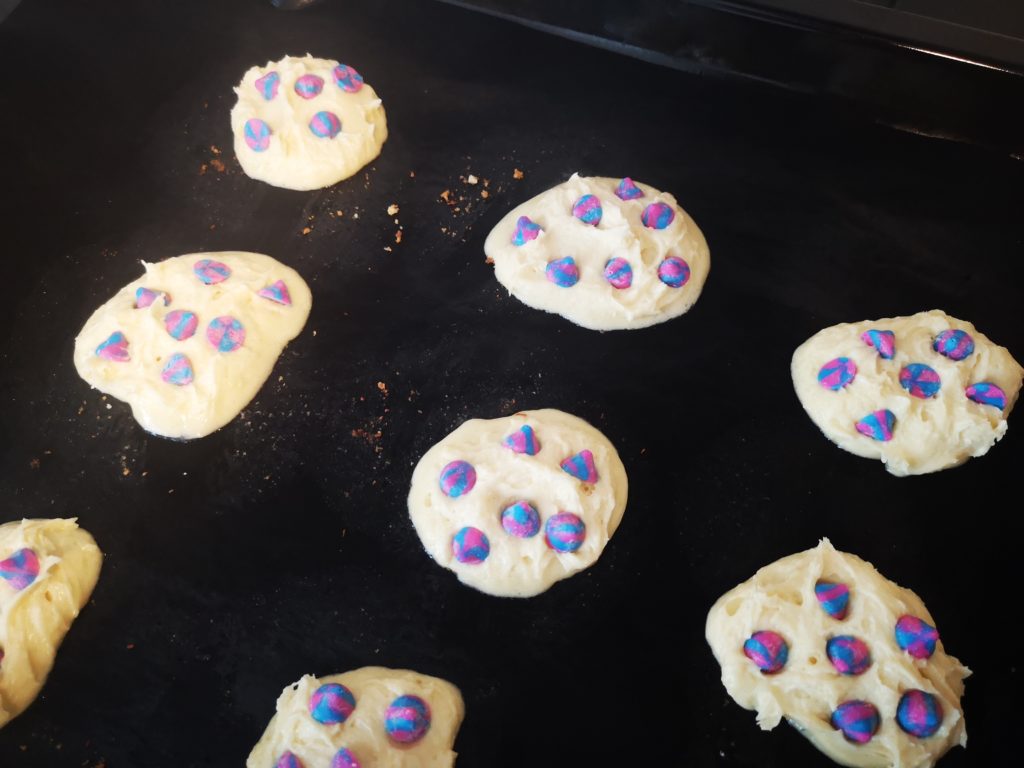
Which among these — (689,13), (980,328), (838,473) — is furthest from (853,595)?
(689,13)

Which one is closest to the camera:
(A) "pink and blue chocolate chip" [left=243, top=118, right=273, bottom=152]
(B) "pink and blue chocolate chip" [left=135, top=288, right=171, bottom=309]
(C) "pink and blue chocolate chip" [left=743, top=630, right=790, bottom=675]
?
(C) "pink and blue chocolate chip" [left=743, top=630, right=790, bottom=675]

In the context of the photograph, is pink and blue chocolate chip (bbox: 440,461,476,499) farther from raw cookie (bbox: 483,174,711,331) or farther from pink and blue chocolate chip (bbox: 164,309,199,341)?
pink and blue chocolate chip (bbox: 164,309,199,341)

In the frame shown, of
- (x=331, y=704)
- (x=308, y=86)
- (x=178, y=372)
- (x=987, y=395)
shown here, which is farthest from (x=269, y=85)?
(x=987, y=395)

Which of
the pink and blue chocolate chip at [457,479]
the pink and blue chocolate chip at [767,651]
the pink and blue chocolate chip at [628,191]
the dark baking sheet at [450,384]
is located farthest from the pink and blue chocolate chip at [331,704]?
the pink and blue chocolate chip at [628,191]

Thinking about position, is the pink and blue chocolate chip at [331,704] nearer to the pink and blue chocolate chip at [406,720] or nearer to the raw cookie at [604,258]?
A: the pink and blue chocolate chip at [406,720]

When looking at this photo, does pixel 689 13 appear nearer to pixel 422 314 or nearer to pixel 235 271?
pixel 422 314

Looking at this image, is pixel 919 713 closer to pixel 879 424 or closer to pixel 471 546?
pixel 879 424

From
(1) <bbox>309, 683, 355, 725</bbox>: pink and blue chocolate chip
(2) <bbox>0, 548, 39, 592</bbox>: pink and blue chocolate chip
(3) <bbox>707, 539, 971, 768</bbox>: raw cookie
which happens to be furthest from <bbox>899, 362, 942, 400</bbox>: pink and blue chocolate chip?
(2) <bbox>0, 548, 39, 592</bbox>: pink and blue chocolate chip
